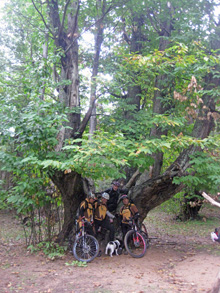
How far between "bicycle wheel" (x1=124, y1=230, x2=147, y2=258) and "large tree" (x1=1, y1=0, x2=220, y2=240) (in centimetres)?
103

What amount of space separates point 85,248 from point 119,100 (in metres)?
4.49

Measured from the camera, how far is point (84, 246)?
288 inches

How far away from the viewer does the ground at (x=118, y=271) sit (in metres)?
5.54

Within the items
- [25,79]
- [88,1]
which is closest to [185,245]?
[25,79]

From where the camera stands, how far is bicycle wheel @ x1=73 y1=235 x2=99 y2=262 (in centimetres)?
725

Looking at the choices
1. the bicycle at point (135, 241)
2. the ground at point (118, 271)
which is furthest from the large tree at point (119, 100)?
the ground at point (118, 271)

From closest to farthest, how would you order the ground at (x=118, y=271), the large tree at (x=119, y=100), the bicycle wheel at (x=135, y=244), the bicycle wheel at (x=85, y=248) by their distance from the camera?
the ground at (x=118, y=271) → the large tree at (x=119, y=100) → the bicycle wheel at (x=85, y=248) → the bicycle wheel at (x=135, y=244)

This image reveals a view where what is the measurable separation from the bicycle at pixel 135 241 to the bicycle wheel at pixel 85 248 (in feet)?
2.93

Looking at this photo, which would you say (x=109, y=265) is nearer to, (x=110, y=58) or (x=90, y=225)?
(x=90, y=225)

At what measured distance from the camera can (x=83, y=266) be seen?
271 inches

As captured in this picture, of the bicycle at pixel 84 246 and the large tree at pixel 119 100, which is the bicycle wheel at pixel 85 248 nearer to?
the bicycle at pixel 84 246

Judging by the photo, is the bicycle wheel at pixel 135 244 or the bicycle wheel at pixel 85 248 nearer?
the bicycle wheel at pixel 85 248

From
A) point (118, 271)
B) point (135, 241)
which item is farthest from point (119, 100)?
point (118, 271)

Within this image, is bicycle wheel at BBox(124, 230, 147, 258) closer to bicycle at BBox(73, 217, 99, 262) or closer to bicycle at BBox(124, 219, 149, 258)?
bicycle at BBox(124, 219, 149, 258)
